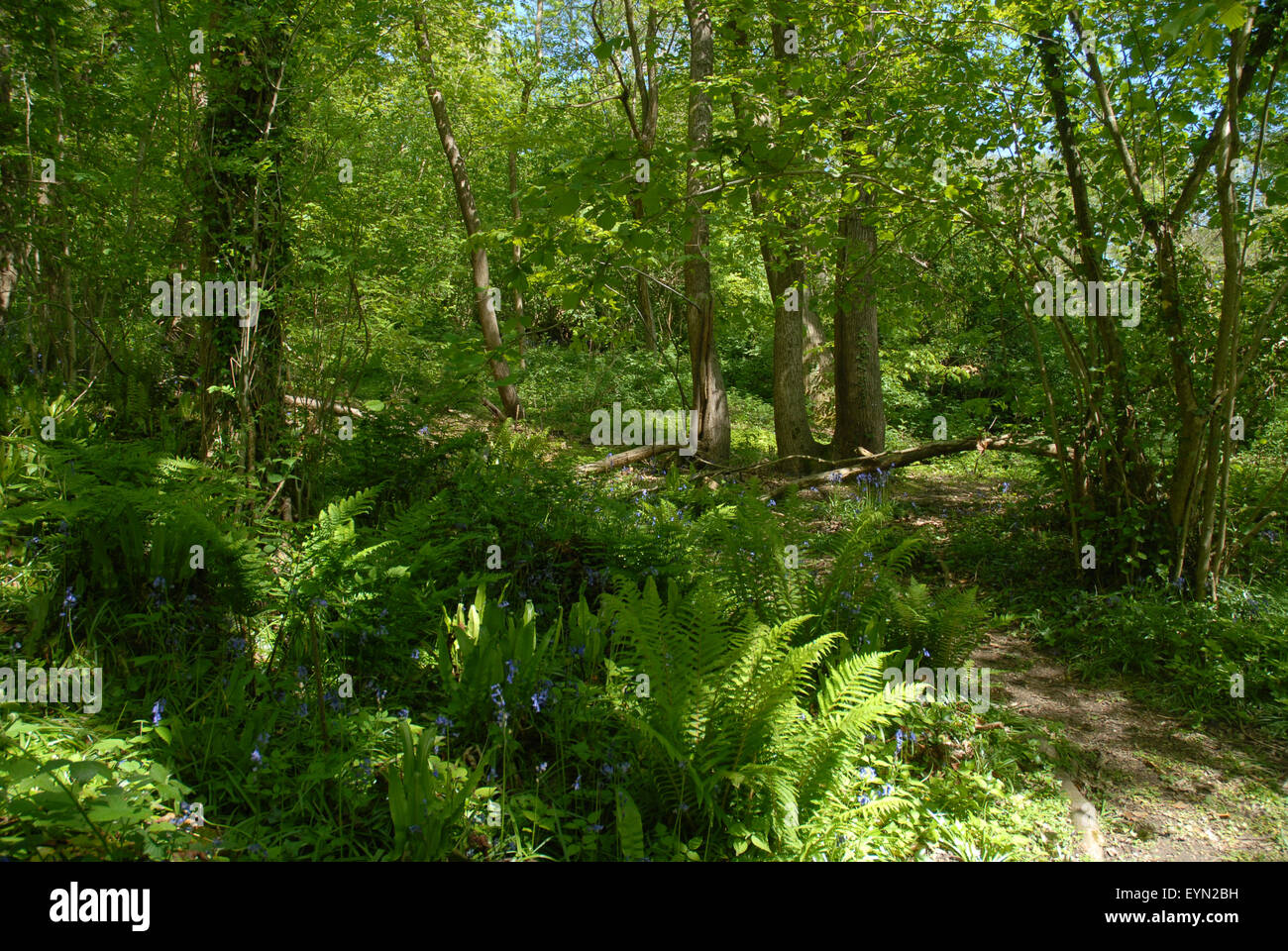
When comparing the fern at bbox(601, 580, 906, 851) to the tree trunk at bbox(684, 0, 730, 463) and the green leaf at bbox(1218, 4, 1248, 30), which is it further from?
the tree trunk at bbox(684, 0, 730, 463)

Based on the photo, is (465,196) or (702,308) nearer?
(702,308)

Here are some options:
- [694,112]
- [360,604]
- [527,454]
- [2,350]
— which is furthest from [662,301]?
[360,604]

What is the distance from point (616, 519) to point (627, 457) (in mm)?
4478

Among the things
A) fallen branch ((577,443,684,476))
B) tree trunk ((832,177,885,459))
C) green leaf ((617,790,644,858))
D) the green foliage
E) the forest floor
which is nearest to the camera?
the green foliage

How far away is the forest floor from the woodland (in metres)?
0.03

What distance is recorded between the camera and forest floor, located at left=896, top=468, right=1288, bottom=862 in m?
3.22

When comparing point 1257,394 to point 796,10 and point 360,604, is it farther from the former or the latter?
point 360,604

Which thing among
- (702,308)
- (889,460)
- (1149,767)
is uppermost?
(702,308)

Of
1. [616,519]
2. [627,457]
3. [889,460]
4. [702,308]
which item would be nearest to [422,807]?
[616,519]

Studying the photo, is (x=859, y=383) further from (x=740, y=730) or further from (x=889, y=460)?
(x=740, y=730)

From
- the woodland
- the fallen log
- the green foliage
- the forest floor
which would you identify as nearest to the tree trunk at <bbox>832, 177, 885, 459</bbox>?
the fallen log

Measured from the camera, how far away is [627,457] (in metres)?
9.84

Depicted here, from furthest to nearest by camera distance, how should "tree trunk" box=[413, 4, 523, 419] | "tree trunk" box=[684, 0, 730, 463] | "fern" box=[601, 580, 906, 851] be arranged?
"tree trunk" box=[413, 4, 523, 419]
"tree trunk" box=[684, 0, 730, 463]
"fern" box=[601, 580, 906, 851]

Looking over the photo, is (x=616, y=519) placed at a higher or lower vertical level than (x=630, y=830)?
higher
